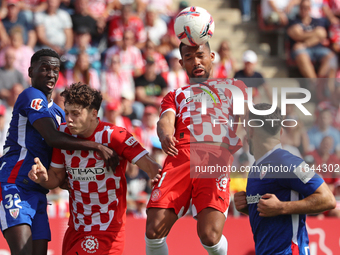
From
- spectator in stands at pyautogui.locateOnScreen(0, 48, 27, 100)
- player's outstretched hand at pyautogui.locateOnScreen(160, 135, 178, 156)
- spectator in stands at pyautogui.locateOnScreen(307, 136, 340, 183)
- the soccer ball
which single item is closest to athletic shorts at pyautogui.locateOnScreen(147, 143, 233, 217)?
player's outstretched hand at pyautogui.locateOnScreen(160, 135, 178, 156)

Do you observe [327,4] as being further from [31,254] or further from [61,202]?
[31,254]

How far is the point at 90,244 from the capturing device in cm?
425

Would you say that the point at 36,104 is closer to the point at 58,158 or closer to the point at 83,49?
the point at 58,158

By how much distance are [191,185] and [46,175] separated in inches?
54.1

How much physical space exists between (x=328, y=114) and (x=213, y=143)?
540 centimetres

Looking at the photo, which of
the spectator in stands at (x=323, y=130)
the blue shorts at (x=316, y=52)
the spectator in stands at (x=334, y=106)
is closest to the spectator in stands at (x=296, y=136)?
the spectator in stands at (x=323, y=130)

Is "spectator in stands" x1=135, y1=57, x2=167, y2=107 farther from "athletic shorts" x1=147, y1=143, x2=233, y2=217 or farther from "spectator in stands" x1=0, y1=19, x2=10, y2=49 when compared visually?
"athletic shorts" x1=147, y1=143, x2=233, y2=217

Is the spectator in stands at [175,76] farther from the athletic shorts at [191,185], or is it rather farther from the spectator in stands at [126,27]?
the athletic shorts at [191,185]

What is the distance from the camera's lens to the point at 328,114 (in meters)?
9.16

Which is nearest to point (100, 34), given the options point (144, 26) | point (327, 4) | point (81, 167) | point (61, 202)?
point (144, 26)

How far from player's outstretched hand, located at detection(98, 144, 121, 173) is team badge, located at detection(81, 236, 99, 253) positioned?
69 cm

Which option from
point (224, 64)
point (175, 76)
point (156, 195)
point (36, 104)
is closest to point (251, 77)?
point (224, 64)

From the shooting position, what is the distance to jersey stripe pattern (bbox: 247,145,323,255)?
3.36m

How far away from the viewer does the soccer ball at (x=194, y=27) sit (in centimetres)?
473
